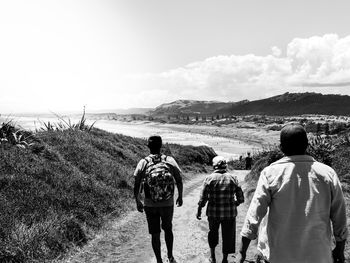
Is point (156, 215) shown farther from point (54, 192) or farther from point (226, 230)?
point (54, 192)

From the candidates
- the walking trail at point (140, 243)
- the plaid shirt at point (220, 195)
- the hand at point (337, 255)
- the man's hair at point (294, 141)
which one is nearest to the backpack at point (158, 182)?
the plaid shirt at point (220, 195)

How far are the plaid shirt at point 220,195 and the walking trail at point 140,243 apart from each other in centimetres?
134

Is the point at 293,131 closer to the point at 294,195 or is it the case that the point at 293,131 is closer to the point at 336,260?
the point at 294,195

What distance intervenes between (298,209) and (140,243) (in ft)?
20.1

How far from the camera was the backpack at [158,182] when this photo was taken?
20.1ft

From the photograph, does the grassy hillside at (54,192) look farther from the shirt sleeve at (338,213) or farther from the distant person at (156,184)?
the shirt sleeve at (338,213)

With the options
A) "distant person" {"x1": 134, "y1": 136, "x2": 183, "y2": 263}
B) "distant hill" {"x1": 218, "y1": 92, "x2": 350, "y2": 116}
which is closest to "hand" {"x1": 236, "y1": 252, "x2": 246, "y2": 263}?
"distant person" {"x1": 134, "y1": 136, "x2": 183, "y2": 263}

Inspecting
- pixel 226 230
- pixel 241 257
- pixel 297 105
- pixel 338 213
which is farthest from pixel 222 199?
pixel 297 105

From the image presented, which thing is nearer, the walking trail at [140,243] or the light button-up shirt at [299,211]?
the light button-up shirt at [299,211]

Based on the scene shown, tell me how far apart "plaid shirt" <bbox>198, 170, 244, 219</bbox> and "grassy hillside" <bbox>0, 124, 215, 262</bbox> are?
3.21 metres

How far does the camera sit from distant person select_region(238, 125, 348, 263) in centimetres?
332

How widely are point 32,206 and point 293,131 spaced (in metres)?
Answer: 6.90

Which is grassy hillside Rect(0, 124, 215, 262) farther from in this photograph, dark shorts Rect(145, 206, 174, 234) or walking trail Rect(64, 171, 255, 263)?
dark shorts Rect(145, 206, 174, 234)

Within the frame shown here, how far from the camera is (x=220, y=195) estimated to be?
6656 millimetres
